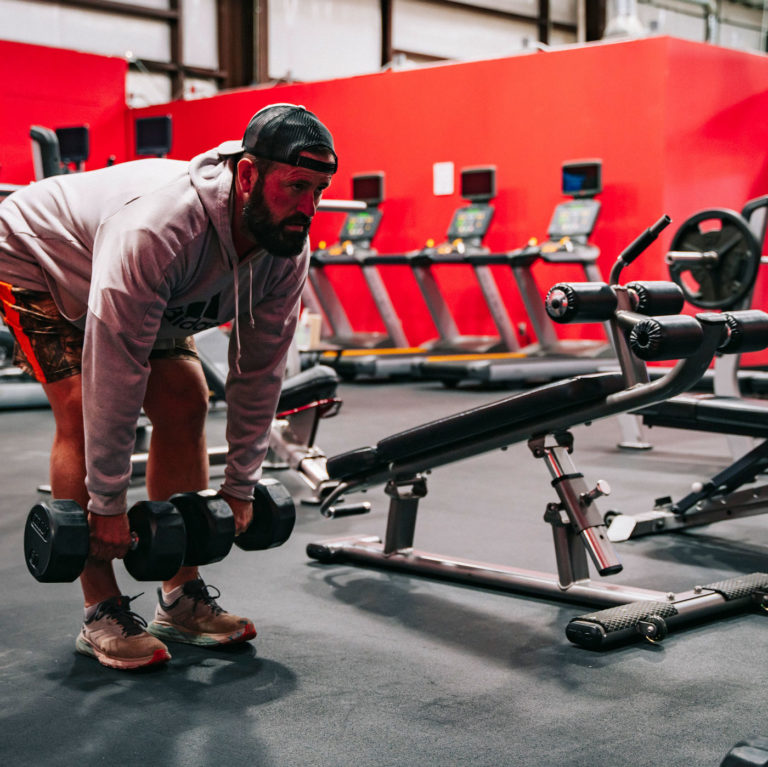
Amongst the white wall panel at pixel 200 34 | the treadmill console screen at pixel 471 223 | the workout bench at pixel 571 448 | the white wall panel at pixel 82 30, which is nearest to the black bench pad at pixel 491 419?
the workout bench at pixel 571 448

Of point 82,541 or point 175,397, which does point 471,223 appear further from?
point 82,541

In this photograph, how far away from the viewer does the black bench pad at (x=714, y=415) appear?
300cm

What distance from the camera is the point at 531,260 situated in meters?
7.84

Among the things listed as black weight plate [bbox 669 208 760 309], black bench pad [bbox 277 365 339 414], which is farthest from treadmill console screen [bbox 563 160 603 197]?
black bench pad [bbox 277 365 339 414]

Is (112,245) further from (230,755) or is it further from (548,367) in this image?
(548,367)

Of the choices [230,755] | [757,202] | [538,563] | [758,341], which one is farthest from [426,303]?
[230,755]

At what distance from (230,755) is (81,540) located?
1.51ft

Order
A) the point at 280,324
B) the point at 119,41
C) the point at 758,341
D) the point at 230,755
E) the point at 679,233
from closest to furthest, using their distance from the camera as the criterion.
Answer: the point at 230,755 < the point at 280,324 < the point at 758,341 < the point at 679,233 < the point at 119,41

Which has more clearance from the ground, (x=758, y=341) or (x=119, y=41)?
(x=119, y=41)

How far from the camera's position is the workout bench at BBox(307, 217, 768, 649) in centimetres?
215

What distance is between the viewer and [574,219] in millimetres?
7891

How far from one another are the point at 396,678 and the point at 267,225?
2.92 feet

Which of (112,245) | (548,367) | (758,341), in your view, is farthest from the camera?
(548,367)

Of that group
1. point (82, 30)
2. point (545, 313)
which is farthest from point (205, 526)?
point (82, 30)
